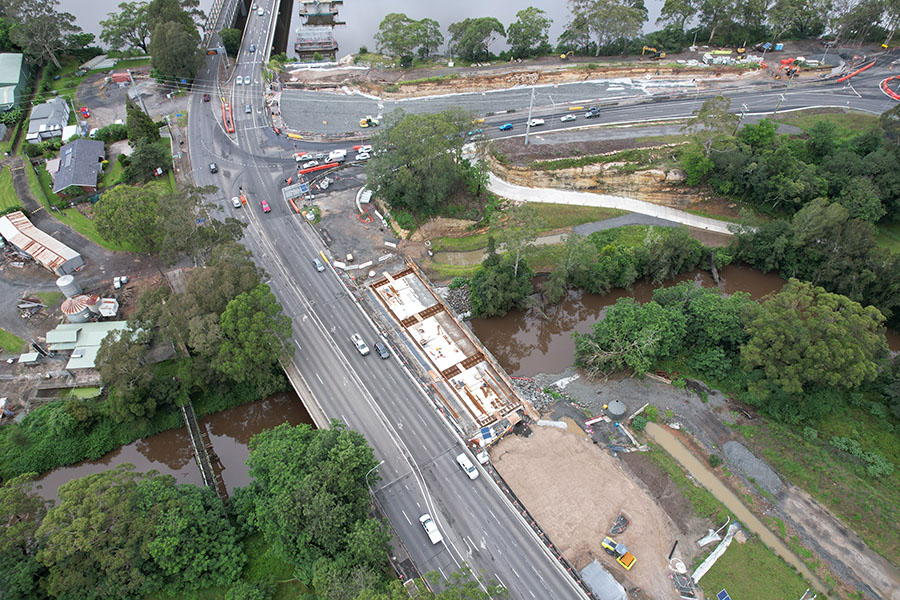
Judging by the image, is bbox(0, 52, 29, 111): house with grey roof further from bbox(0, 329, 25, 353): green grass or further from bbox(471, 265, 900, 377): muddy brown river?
bbox(471, 265, 900, 377): muddy brown river

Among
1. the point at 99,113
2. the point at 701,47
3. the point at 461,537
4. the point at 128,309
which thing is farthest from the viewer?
the point at 701,47

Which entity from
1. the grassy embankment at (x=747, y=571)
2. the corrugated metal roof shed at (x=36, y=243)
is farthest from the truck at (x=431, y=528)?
the corrugated metal roof shed at (x=36, y=243)

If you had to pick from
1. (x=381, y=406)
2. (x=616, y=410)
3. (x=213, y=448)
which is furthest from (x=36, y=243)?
(x=616, y=410)

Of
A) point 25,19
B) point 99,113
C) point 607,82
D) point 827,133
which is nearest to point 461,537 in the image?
point 827,133

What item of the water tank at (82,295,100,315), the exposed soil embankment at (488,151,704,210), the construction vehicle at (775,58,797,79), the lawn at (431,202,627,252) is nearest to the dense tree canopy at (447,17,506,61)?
the exposed soil embankment at (488,151,704,210)

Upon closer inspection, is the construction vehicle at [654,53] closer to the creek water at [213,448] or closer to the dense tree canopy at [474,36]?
the dense tree canopy at [474,36]

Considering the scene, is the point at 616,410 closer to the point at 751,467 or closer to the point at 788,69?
the point at 751,467

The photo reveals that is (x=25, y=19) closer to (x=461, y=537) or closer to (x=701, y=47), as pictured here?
(x=461, y=537)
